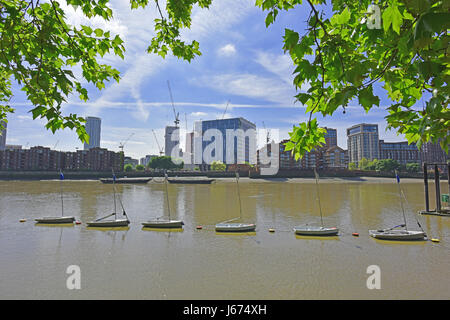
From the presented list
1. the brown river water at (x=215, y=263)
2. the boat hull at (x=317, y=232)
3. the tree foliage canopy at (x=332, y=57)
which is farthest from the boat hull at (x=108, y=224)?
the tree foliage canopy at (x=332, y=57)

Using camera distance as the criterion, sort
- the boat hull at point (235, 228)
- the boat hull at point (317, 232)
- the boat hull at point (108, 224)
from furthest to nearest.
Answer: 1. the boat hull at point (108, 224)
2. the boat hull at point (235, 228)
3. the boat hull at point (317, 232)

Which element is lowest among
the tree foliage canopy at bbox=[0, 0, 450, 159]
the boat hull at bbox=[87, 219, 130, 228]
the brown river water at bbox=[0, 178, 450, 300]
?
the brown river water at bbox=[0, 178, 450, 300]

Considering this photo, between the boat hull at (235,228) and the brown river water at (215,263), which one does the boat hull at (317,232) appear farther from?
the boat hull at (235,228)

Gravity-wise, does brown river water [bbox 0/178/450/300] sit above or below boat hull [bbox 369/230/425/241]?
below

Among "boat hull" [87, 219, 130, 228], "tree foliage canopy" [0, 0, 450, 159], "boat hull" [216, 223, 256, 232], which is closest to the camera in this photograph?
"tree foliage canopy" [0, 0, 450, 159]

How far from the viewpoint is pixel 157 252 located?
1998 cm

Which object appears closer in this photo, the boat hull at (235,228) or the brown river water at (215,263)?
the brown river water at (215,263)

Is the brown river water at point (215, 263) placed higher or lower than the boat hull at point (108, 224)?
lower

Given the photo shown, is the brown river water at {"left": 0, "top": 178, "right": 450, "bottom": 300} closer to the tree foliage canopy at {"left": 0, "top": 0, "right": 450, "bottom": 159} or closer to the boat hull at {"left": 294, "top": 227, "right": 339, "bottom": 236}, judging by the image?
the boat hull at {"left": 294, "top": 227, "right": 339, "bottom": 236}

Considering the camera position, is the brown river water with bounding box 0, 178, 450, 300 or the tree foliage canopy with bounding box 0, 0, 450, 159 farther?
the brown river water with bounding box 0, 178, 450, 300

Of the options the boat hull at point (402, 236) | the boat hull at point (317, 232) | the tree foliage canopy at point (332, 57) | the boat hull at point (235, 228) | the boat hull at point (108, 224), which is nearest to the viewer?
the tree foliage canopy at point (332, 57)

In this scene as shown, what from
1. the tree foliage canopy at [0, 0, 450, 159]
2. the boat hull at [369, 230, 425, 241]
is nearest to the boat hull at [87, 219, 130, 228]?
the tree foliage canopy at [0, 0, 450, 159]

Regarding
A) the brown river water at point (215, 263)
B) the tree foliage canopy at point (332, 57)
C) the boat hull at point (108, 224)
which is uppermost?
the tree foliage canopy at point (332, 57)
